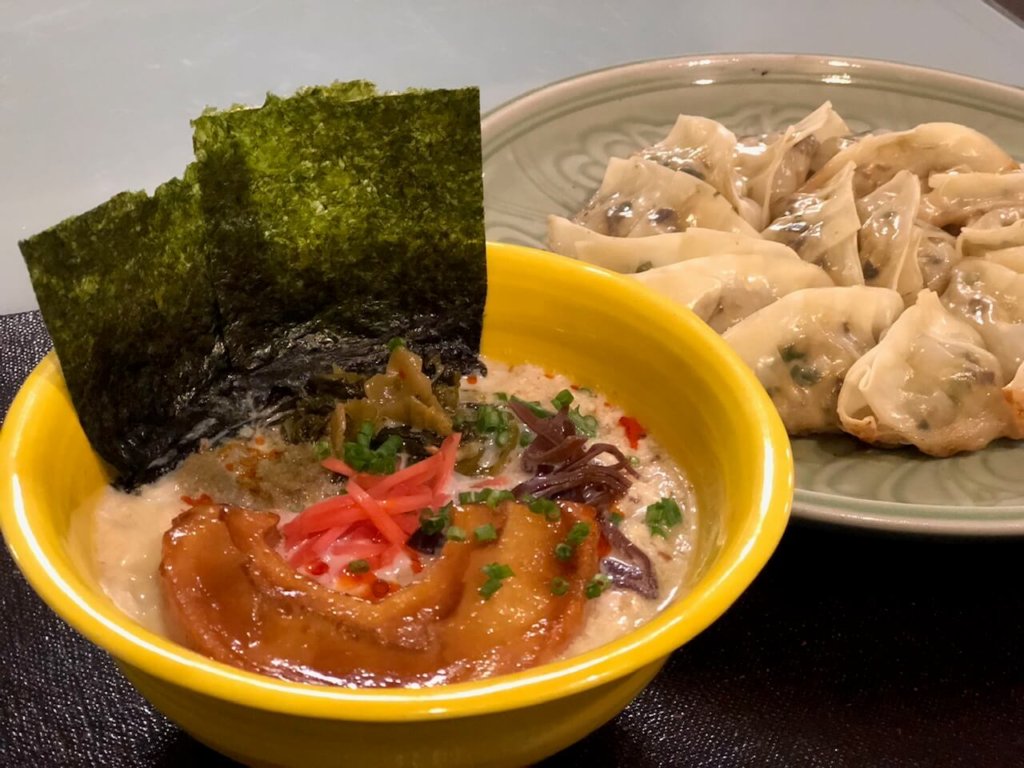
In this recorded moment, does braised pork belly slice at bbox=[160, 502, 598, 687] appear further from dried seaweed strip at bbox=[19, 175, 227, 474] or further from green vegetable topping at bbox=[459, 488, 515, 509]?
dried seaweed strip at bbox=[19, 175, 227, 474]

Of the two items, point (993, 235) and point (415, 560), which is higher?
point (415, 560)

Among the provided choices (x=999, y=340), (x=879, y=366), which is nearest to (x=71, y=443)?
(x=879, y=366)

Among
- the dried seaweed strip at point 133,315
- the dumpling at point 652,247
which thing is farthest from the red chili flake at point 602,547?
the dumpling at point 652,247

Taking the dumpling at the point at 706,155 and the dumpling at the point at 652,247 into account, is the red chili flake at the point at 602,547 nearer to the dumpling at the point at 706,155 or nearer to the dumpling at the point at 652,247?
the dumpling at the point at 652,247

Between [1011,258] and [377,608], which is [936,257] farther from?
[377,608]

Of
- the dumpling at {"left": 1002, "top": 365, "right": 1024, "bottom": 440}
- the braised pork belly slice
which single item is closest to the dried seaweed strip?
the braised pork belly slice

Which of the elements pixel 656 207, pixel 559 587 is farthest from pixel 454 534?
pixel 656 207

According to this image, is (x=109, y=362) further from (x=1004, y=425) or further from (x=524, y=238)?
(x=1004, y=425)
